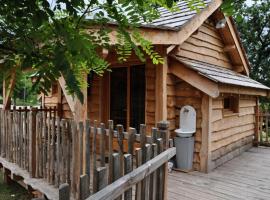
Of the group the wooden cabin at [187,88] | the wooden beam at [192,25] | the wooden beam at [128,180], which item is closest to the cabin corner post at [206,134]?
the wooden cabin at [187,88]

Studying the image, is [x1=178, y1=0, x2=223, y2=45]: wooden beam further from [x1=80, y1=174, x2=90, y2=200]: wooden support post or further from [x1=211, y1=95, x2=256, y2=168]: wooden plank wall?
[x1=80, y1=174, x2=90, y2=200]: wooden support post

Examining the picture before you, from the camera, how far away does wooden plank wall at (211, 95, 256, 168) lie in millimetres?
7184

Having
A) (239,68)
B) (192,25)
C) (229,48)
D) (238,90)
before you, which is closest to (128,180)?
(192,25)

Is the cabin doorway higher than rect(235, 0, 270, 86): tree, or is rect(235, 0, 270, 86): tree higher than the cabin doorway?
rect(235, 0, 270, 86): tree

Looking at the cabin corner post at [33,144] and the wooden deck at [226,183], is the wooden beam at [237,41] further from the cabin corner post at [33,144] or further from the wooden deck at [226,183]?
the cabin corner post at [33,144]

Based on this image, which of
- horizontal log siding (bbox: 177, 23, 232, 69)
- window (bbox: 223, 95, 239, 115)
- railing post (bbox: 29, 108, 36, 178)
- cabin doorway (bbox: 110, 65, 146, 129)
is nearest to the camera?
railing post (bbox: 29, 108, 36, 178)

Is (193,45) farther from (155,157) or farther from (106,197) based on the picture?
(106,197)

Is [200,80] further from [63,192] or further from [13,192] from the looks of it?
[63,192]

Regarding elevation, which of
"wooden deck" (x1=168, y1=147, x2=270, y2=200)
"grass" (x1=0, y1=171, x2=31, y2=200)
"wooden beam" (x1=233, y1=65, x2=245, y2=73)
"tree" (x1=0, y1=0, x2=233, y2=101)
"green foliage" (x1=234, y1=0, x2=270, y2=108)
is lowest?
"grass" (x1=0, y1=171, x2=31, y2=200)

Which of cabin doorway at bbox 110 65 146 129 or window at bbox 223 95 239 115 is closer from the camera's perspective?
cabin doorway at bbox 110 65 146 129

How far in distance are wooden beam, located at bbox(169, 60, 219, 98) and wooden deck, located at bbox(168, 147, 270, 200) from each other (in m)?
1.76

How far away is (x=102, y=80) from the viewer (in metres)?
8.41

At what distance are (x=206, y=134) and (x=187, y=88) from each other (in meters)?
1.15

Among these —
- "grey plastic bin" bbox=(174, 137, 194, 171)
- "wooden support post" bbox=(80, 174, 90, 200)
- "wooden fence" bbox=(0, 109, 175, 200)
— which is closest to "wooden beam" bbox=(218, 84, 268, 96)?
"grey plastic bin" bbox=(174, 137, 194, 171)
